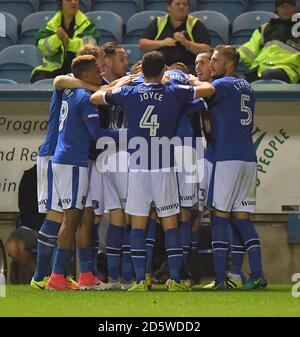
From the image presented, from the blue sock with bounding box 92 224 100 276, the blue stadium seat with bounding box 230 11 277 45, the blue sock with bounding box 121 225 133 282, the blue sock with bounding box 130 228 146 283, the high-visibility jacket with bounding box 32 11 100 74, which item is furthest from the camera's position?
the blue stadium seat with bounding box 230 11 277 45

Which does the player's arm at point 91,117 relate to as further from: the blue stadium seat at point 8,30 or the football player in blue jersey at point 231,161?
the blue stadium seat at point 8,30

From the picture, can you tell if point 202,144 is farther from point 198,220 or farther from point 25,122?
point 25,122

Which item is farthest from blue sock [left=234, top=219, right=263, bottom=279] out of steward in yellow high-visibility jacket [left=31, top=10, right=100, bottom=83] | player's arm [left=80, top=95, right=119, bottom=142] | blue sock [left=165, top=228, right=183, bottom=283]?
steward in yellow high-visibility jacket [left=31, top=10, right=100, bottom=83]

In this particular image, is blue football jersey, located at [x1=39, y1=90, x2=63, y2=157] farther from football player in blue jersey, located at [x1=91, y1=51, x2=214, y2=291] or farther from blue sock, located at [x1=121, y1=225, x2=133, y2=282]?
blue sock, located at [x1=121, y1=225, x2=133, y2=282]

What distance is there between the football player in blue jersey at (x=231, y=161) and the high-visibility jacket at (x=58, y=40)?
2846 mm

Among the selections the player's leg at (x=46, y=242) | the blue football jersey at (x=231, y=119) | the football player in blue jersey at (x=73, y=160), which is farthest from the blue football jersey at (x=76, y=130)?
the blue football jersey at (x=231, y=119)

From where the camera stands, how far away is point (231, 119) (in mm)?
11016

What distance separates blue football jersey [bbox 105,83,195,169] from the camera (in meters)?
10.6

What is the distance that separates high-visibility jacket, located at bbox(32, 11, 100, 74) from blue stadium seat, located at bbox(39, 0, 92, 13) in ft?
6.22

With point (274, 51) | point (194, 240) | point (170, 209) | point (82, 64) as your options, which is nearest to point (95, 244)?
point (194, 240)

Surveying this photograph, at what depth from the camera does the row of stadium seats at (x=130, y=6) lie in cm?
1530
